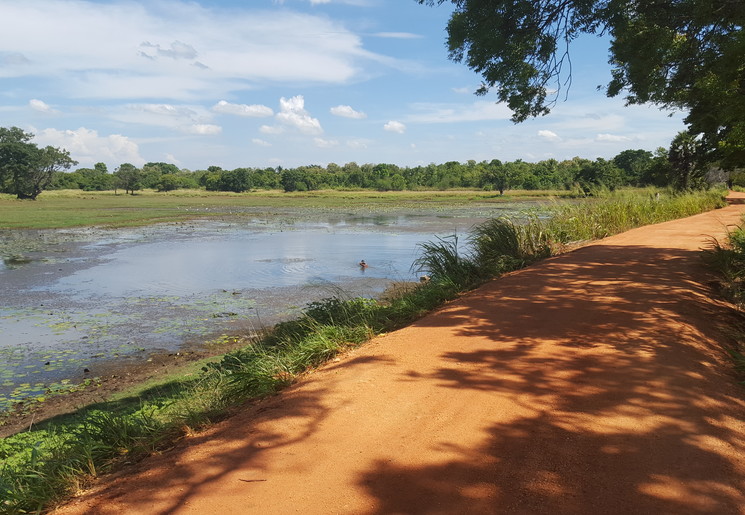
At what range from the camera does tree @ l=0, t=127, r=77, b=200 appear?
70.2 m

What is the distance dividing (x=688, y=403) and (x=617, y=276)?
189 inches

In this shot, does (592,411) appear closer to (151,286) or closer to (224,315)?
(224,315)

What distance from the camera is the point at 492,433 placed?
394cm

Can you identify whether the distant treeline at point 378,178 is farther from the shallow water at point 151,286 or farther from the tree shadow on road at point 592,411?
the tree shadow on road at point 592,411

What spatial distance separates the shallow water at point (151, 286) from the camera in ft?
36.6

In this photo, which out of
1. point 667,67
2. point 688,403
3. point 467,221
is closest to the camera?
point 688,403

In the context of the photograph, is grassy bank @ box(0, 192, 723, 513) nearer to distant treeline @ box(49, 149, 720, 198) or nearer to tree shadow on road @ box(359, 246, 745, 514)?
tree shadow on road @ box(359, 246, 745, 514)

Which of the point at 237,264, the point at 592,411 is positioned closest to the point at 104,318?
the point at 237,264

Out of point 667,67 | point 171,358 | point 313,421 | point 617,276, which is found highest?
point 667,67

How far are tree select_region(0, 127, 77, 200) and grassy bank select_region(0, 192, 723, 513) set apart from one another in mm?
75745

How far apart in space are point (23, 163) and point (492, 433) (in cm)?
8214

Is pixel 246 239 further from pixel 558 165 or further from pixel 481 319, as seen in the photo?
pixel 558 165

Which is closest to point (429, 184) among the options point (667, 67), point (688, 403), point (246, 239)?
point (246, 239)

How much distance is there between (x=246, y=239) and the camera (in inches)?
1209
